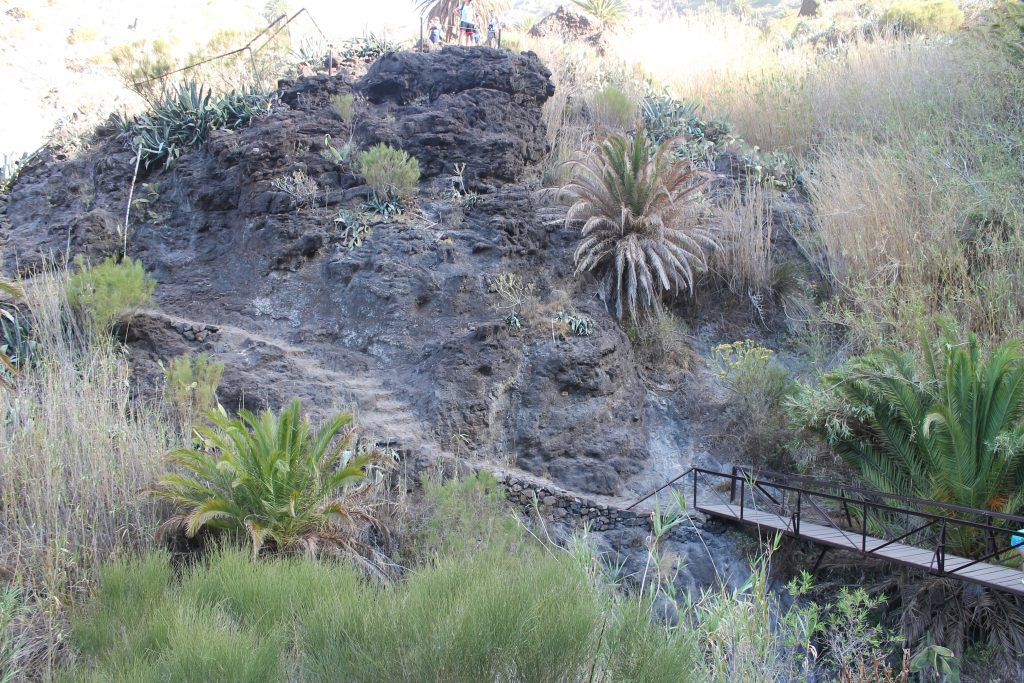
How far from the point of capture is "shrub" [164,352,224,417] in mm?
6012

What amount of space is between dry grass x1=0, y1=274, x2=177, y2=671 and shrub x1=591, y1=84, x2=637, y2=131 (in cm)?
817

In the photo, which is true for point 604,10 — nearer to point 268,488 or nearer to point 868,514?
point 868,514

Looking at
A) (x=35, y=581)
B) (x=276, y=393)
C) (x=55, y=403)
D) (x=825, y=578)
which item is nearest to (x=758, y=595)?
(x=825, y=578)

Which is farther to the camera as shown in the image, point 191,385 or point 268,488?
point 191,385

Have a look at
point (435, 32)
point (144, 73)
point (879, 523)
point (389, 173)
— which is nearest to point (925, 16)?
point (435, 32)

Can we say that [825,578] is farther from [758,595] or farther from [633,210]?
[633,210]

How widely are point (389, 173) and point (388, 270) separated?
148cm

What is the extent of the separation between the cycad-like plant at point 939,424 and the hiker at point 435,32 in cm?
1085

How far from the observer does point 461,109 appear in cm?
999

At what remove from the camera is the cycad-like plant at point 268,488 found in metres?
4.77

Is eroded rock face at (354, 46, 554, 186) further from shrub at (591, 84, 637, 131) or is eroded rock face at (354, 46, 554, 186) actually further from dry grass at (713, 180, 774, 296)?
dry grass at (713, 180, 774, 296)

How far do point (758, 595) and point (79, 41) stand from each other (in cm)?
2604

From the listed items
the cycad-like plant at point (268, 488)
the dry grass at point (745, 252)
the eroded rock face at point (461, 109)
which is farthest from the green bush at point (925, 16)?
the cycad-like plant at point (268, 488)

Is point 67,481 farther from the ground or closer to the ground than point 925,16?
closer to the ground
